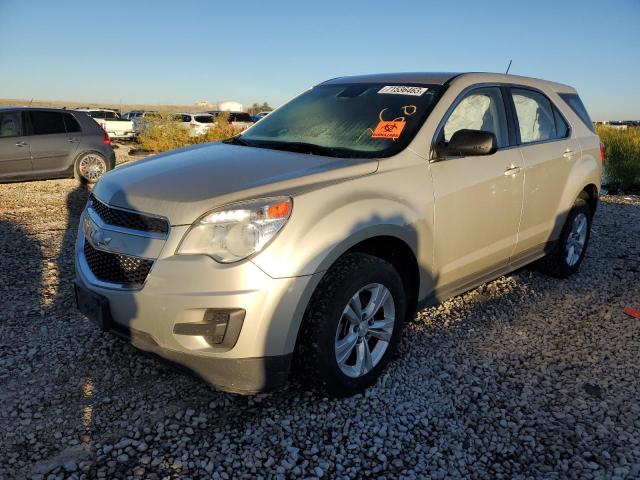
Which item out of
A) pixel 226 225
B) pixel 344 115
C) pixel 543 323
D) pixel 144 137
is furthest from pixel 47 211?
pixel 144 137

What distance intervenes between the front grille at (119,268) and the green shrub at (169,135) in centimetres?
1436

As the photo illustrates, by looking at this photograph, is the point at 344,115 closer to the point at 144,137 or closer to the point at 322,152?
the point at 322,152

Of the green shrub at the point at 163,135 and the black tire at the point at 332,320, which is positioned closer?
the black tire at the point at 332,320

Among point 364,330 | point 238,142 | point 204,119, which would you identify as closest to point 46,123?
point 238,142

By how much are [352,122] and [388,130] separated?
0.32 m

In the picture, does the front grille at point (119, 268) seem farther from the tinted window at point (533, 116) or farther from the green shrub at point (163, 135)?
the green shrub at point (163, 135)

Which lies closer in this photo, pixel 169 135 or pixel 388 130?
pixel 388 130

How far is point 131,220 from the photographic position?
256 cm

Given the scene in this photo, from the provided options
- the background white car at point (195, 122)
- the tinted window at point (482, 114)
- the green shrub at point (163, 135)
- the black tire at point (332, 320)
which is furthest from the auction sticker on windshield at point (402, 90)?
the background white car at point (195, 122)

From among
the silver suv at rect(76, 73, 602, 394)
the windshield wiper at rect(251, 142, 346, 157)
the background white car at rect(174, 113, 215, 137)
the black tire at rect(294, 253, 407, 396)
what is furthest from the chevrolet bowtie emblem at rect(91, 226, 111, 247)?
the background white car at rect(174, 113, 215, 137)

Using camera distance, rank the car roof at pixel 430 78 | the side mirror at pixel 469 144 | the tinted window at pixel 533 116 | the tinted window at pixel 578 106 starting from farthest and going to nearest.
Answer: the tinted window at pixel 578 106, the tinted window at pixel 533 116, the car roof at pixel 430 78, the side mirror at pixel 469 144

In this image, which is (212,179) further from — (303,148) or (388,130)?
(388,130)

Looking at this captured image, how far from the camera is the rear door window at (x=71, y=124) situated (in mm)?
10000

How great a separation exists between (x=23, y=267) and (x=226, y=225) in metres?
3.59
